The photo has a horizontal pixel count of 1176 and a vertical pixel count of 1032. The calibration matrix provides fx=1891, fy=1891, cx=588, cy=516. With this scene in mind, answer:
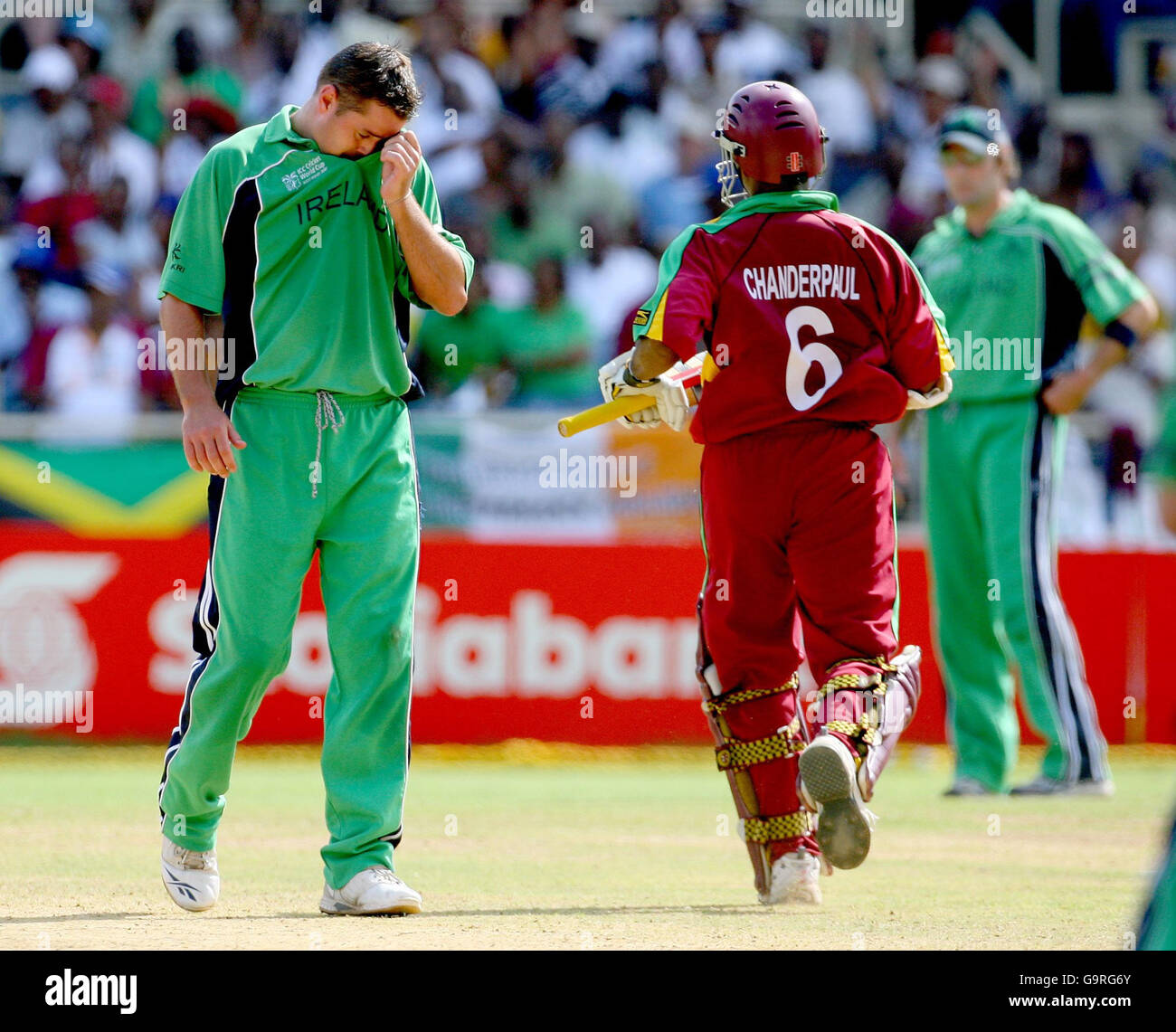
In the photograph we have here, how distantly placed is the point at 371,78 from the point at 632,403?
1.22 meters

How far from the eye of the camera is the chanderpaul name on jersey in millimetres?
5707

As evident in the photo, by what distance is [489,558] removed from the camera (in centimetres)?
1150

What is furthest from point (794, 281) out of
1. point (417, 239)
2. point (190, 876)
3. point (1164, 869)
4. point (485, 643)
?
point (485, 643)

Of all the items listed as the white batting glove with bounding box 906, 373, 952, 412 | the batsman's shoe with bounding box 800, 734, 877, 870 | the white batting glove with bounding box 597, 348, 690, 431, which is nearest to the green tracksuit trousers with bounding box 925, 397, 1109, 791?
the white batting glove with bounding box 906, 373, 952, 412

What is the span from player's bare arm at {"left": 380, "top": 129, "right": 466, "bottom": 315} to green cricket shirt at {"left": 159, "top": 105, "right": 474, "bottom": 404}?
0.45 ft

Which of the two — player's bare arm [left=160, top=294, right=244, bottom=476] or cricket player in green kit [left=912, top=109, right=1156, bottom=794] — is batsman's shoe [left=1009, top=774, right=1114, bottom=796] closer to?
cricket player in green kit [left=912, top=109, right=1156, bottom=794]

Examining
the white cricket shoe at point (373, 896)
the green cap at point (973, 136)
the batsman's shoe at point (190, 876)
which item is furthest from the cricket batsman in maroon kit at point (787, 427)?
the green cap at point (973, 136)

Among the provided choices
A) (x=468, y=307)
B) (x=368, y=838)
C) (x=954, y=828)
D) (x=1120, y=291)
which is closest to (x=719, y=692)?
(x=368, y=838)

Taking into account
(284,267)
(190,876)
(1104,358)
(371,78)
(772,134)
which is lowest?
(190,876)

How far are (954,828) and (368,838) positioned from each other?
3286 mm

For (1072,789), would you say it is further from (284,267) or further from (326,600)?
(284,267)

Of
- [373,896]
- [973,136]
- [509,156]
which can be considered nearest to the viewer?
[373,896]

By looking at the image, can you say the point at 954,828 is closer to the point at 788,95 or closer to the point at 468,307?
the point at 788,95

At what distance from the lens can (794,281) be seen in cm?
570
